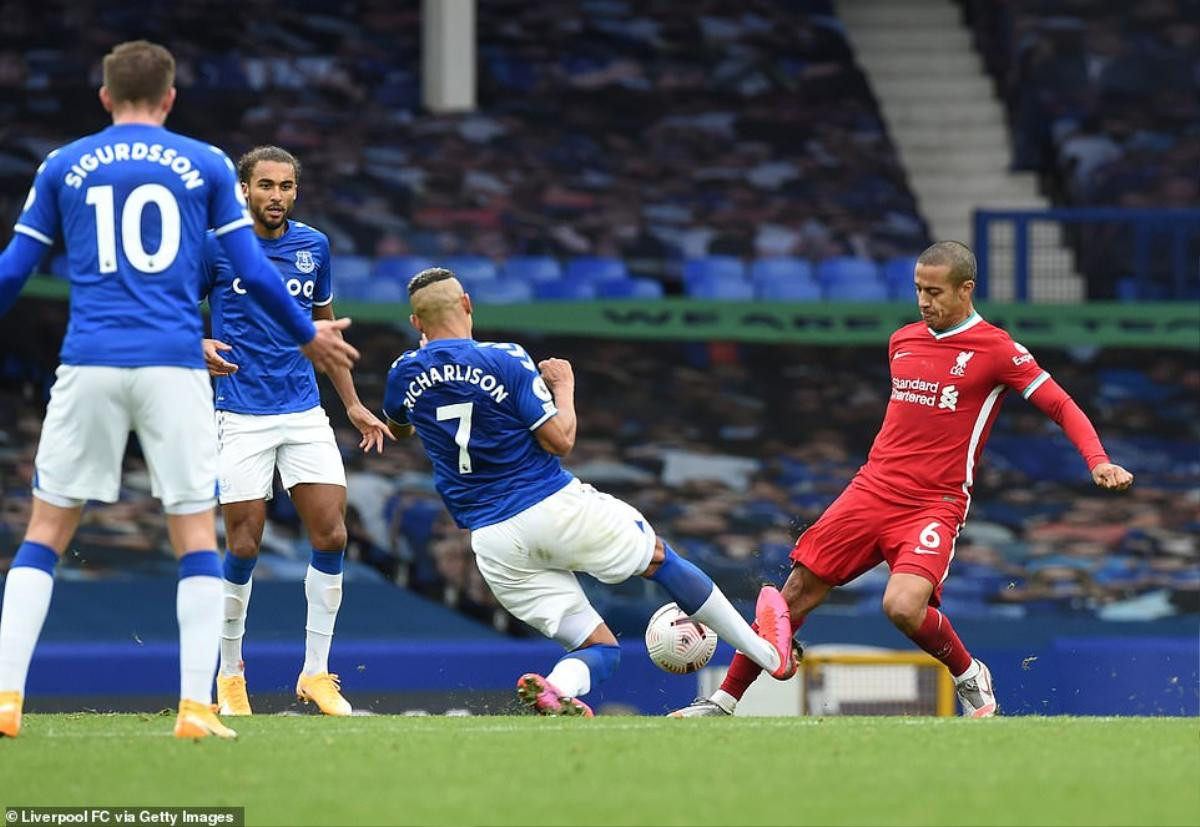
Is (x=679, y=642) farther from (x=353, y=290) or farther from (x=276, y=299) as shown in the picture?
(x=353, y=290)

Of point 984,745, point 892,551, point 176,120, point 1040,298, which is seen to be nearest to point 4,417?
point 176,120

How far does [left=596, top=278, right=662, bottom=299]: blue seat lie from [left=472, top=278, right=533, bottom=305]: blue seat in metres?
0.60

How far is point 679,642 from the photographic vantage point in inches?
311

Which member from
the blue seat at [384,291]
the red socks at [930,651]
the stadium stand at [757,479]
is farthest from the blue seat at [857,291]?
the red socks at [930,651]

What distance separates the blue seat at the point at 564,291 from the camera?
17.1 m

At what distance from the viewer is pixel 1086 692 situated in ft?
42.9

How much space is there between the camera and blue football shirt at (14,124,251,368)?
6.05 metres

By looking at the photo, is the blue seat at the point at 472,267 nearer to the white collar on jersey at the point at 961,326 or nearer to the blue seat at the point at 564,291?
the blue seat at the point at 564,291

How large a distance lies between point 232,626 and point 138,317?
246cm

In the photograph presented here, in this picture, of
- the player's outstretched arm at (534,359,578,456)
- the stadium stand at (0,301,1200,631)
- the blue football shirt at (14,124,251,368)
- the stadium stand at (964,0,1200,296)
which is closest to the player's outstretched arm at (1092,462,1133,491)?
the player's outstretched arm at (534,359,578,456)

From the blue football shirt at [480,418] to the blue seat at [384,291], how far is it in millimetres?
9207

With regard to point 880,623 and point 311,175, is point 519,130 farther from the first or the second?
point 880,623

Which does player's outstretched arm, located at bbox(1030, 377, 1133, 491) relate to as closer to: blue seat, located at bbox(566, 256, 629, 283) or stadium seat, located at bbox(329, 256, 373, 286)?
blue seat, located at bbox(566, 256, 629, 283)

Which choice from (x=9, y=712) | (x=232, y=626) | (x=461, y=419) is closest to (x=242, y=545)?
(x=232, y=626)
